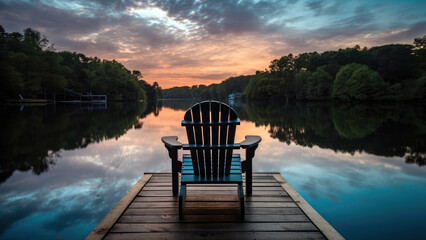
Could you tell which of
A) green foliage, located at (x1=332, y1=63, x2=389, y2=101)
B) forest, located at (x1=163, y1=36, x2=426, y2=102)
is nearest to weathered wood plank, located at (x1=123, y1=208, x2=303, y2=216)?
forest, located at (x1=163, y1=36, x2=426, y2=102)

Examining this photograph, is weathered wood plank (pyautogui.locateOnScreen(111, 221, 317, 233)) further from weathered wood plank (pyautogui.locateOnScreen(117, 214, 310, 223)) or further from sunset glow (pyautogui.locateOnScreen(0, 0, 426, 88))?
sunset glow (pyautogui.locateOnScreen(0, 0, 426, 88))

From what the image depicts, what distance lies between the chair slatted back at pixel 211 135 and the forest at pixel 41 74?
36.0 meters

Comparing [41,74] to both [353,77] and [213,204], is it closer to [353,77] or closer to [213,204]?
[213,204]

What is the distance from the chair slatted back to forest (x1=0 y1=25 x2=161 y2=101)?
36.0 metres

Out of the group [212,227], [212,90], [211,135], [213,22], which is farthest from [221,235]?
[212,90]

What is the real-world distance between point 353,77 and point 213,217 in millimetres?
48893

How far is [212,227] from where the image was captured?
2.20 metres

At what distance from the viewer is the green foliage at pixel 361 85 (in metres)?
39.3

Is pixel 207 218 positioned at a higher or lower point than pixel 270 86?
lower

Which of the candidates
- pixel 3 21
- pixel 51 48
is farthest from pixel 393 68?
pixel 3 21

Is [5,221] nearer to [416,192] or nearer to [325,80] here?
[416,192]

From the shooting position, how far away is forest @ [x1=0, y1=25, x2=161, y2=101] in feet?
95.6

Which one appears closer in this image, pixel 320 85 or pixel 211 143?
pixel 211 143

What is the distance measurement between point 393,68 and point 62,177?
56251 mm
